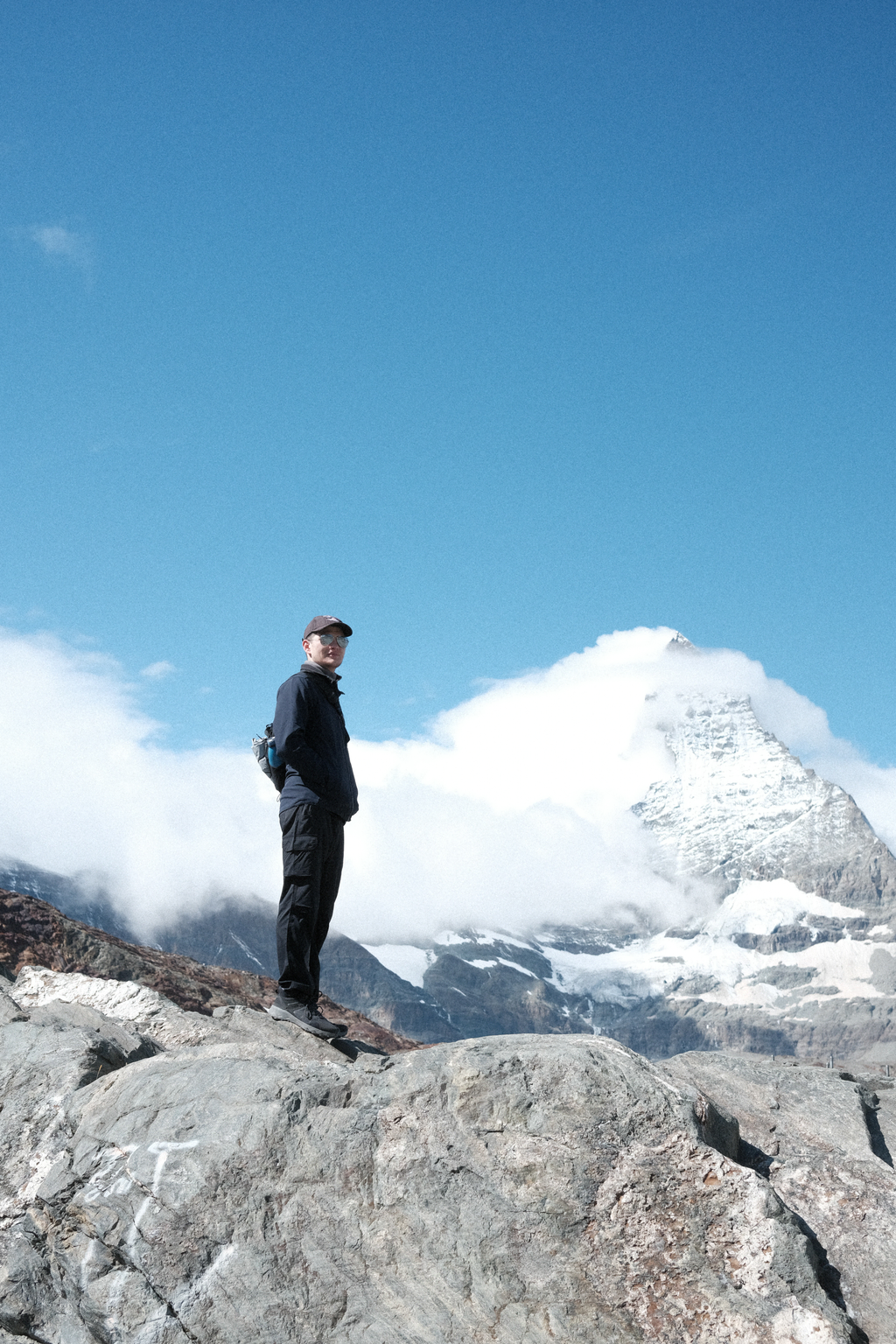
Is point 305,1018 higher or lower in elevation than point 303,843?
lower

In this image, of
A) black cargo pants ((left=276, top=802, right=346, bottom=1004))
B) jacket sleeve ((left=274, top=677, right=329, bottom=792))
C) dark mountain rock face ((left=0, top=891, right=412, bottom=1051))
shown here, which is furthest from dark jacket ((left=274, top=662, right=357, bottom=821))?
dark mountain rock face ((left=0, top=891, right=412, bottom=1051))

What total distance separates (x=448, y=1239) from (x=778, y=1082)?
11.3ft

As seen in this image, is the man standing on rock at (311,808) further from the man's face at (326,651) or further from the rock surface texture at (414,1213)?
the rock surface texture at (414,1213)

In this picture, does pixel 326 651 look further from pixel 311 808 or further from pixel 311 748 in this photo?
pixel 311 808

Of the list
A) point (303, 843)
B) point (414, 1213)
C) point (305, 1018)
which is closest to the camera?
point (414, 1213)

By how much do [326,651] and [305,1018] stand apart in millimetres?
3008

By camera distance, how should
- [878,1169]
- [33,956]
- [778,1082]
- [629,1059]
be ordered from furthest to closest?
[33,956] < [778,1082] < [878,1169] < [629,1059]

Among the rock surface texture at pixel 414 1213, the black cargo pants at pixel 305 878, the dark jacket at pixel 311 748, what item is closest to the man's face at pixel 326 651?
the dark jacket at pixel 311 748

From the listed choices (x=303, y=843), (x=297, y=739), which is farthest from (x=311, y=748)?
(x=303, y=843)

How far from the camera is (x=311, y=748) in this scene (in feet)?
27.0

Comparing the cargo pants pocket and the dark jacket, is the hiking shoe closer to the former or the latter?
the cargo pants pocket

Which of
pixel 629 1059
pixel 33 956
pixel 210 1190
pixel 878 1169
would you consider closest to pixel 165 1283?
pixel 210 1190

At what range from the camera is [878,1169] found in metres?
6.35

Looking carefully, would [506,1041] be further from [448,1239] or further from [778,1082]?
[778,1082]
